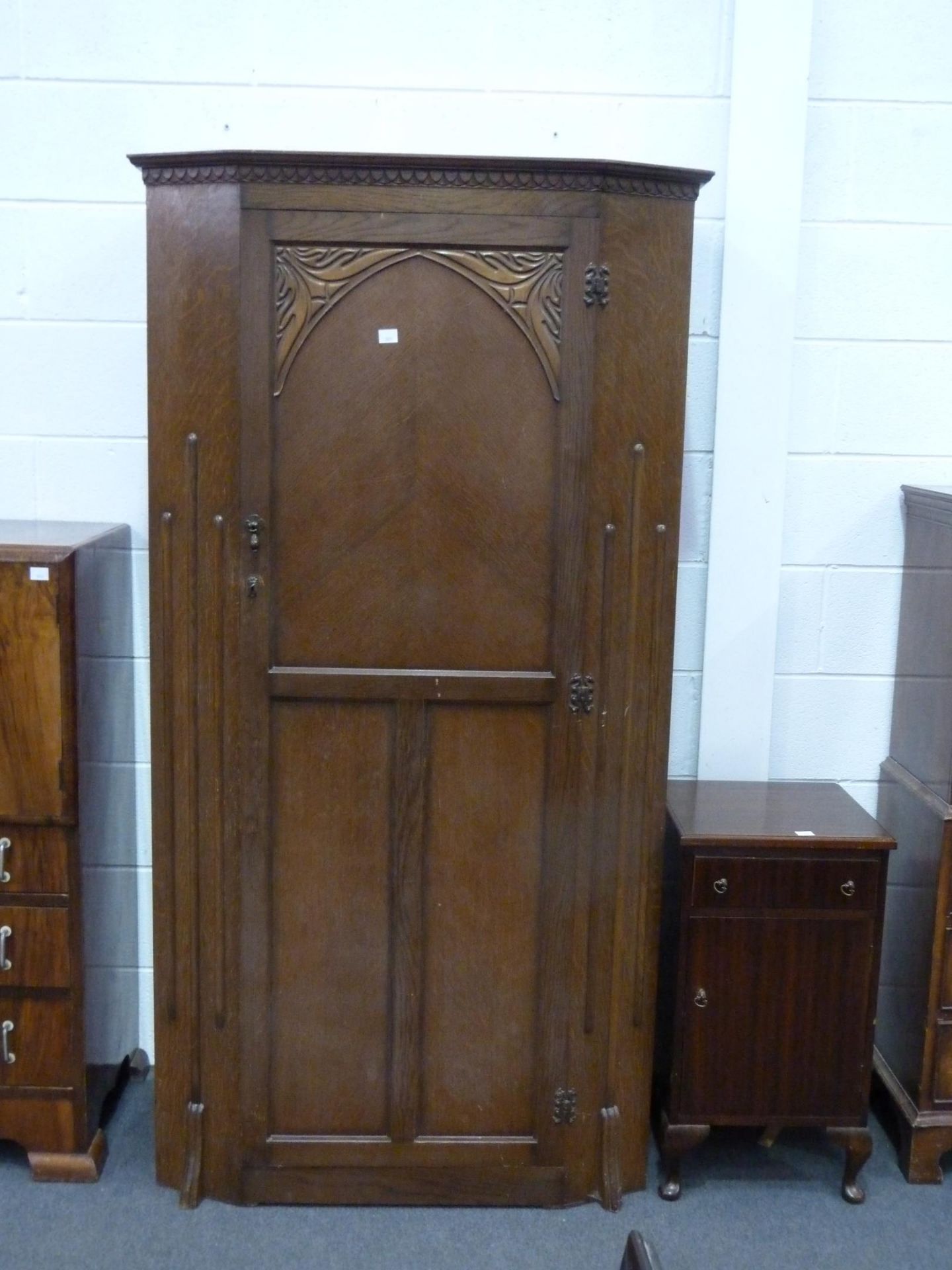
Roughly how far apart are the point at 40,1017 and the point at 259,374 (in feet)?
4.22

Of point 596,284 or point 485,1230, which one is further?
point 485,1230

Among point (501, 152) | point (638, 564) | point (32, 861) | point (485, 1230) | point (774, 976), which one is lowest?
point (485, 1230)

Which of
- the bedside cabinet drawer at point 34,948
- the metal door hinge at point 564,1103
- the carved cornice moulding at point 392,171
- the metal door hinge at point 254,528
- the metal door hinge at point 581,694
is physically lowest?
the metal door hinge at point 564,1103

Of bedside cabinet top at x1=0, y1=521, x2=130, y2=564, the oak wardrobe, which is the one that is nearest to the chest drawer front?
the oak wardrobe

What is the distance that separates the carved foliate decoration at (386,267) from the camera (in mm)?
2041

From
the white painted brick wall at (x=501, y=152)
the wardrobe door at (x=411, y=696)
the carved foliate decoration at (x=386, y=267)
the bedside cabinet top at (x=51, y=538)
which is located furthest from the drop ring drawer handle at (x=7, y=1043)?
the carved foliate decoration at (x=386, y=267)

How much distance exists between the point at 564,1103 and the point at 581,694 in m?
0.78

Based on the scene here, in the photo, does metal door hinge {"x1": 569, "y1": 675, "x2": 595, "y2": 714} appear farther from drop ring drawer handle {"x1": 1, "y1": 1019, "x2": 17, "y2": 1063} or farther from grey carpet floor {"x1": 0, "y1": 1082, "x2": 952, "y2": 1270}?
drop ring drawer handle {"x1": 1, "y1": 1019, "x2": 17, "y2": 1063}

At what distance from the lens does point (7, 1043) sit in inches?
92.8

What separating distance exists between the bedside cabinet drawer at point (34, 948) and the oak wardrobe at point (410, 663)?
0.23 m

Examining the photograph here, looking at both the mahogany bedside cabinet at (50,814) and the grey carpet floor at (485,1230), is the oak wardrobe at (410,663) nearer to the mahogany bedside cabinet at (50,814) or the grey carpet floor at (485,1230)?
the grey carpet floor at (485,1230)

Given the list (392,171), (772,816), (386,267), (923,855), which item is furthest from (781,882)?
(392,171)

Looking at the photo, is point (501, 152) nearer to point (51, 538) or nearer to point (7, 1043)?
point (51, 538)

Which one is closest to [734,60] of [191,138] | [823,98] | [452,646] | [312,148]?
[823,98]
